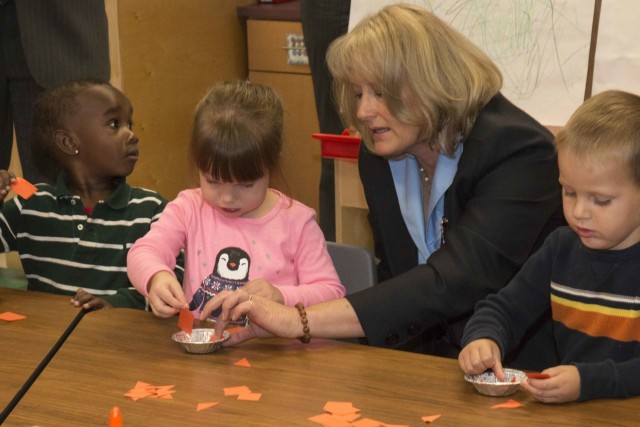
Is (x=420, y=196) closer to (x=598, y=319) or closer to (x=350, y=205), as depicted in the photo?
(x=598, y=319)

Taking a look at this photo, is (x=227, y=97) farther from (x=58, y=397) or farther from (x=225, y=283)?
(x=58, y=397)

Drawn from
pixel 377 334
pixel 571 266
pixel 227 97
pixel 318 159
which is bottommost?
pixel 318 159

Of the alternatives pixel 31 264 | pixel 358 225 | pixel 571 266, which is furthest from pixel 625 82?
pixel 31 264

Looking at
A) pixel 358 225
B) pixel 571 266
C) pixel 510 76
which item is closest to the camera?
pixel 571 266

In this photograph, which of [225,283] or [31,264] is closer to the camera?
[225,283]

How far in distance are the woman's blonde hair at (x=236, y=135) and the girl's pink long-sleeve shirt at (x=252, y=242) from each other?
15 centimetres

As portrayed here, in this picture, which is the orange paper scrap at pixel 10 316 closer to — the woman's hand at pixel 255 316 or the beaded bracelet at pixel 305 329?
the woman's hand at pixel 255 316

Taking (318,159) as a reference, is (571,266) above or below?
above

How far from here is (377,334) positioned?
1.75 m

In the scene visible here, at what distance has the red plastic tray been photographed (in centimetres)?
306

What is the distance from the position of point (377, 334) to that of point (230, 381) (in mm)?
355

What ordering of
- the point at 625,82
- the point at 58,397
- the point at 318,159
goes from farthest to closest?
the point at 318,159
the point at 625,82
the point at 58,397

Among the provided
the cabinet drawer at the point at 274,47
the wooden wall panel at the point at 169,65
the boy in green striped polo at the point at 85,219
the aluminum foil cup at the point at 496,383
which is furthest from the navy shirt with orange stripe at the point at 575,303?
the cabinet drawer at the point at 274,47

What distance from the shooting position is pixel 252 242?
2.01m
